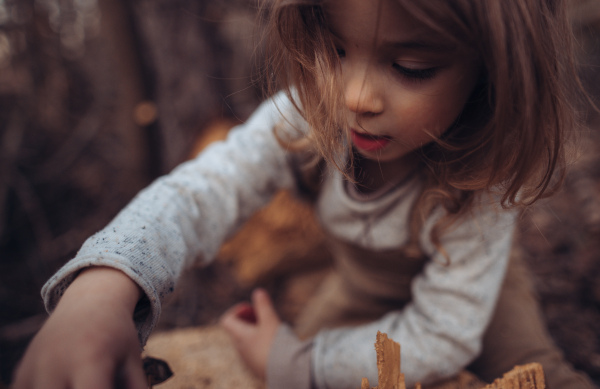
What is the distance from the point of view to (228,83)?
5.46 ft

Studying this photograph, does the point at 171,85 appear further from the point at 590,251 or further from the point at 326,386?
the point at 590,251

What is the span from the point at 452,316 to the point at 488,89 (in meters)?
0.54

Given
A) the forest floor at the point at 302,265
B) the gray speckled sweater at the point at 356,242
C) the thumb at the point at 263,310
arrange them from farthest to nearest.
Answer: the forest floor at the point at 302,265 → the thumb at the point at 263,310 → the gray speckled sweater at the point at 356,242

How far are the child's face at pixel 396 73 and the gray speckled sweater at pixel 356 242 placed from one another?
0.58ft

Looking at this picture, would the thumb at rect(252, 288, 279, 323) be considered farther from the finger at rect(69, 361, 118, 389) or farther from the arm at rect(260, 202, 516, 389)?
the finger at rect(69, 361, 118, 389)

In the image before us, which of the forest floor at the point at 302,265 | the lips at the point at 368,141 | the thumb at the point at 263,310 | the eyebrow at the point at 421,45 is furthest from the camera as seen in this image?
the forest floor at the point at 302,265

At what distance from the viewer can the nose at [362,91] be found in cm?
60

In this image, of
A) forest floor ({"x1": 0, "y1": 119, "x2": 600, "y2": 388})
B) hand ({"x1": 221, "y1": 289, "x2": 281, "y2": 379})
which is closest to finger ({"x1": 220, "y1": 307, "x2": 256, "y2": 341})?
hand ({"x1": 221, "y1": 289, "x2": 281, "y2": 379})

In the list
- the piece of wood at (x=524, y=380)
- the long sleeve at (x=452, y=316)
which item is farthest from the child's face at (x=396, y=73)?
the piece of wood at (x=524, y=380)

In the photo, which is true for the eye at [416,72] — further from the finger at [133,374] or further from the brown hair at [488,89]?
the finger at [133,374]

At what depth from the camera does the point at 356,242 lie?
1.02 meters

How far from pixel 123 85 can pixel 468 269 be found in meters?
1.49

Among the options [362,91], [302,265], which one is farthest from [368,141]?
[302,265]

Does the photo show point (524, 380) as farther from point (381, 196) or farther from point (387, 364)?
point (381, 196)
